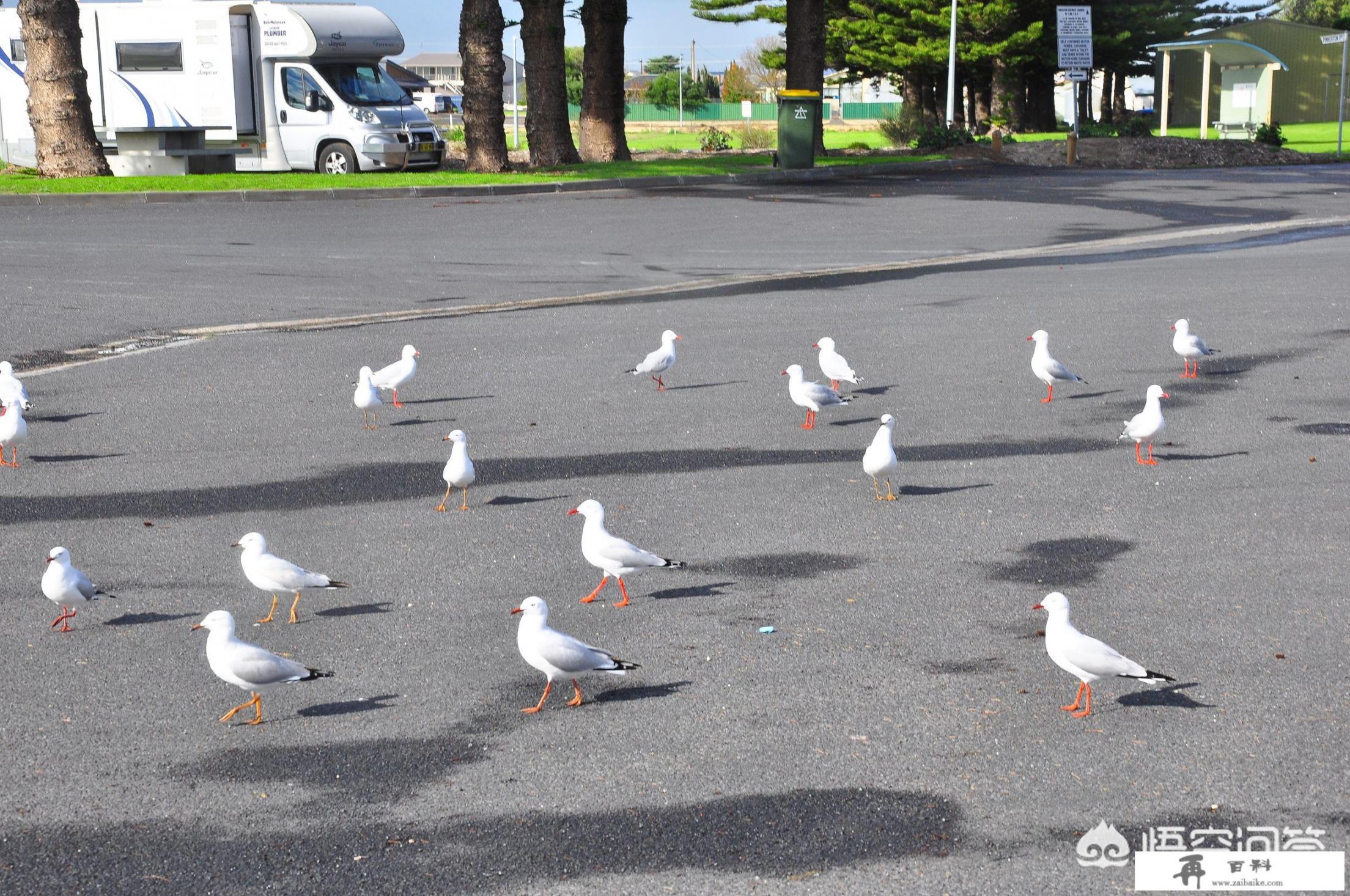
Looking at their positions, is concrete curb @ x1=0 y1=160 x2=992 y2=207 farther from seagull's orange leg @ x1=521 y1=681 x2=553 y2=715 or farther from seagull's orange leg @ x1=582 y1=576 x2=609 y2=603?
seagull's orange leg @ x1=521 y1=681 x2=553 y2=715

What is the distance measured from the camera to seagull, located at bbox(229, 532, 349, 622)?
6.61 m

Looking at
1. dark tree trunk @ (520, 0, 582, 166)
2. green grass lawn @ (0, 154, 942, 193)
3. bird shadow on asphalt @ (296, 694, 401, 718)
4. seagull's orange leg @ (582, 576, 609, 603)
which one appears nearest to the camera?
A: bird shadow on asphalt @ (296, 694, 401, 718)

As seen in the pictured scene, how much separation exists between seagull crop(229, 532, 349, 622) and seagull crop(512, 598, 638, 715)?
1.36 metres

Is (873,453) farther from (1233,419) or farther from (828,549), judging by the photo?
(1233,419)

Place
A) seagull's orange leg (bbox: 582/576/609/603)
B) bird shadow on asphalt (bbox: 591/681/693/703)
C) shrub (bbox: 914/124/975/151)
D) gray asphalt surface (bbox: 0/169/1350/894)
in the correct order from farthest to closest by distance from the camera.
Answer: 1. shrub (bbox: 914/124/975/151)
2. seagull's orange leg (bbox: 582/576/609/603)
3. bird shadow on asphalt (bbox: 591/681/693/703)
4. gray asphalt surface (bbox: 0/169/1350/894)

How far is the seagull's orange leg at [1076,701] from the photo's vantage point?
5738mm

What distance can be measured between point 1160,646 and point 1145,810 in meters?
1.56

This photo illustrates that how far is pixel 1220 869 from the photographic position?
4.56 meters

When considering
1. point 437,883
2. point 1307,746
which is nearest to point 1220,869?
point 1307,746

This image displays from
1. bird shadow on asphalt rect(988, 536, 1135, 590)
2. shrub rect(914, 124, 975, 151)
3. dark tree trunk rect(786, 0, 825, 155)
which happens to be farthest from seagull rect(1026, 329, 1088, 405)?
shrub rect(914, 124, 975, 151)

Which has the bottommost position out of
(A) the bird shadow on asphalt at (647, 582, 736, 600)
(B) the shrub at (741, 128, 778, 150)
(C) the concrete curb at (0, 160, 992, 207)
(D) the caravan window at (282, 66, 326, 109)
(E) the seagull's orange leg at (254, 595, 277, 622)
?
(A) the bird shadow on asphalt at (647, 582, 736, 600)

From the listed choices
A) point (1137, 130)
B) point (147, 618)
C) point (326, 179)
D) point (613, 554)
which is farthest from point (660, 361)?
point (1137, 130)

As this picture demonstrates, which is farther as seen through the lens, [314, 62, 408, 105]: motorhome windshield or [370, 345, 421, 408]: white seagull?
[314, 62, 408, 105]: motorhome windshield

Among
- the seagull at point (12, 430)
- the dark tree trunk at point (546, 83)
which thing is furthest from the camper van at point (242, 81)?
the seagull at point (12, 430)
